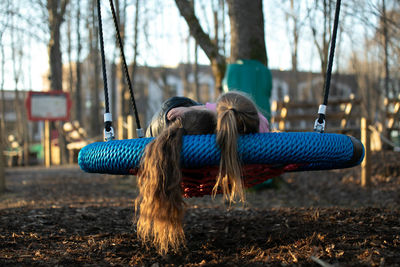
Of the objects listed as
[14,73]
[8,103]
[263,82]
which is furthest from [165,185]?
[8,103]

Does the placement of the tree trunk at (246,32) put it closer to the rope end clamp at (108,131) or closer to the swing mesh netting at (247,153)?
the rope end clamp at (108,131)

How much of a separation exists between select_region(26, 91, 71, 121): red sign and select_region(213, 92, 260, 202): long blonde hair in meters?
10.2

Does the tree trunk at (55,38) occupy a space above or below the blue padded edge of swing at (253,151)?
above

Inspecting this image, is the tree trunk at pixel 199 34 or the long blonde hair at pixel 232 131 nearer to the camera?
the long blonde hair at pixel 232 131

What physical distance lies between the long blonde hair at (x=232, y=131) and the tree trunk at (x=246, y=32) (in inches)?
144

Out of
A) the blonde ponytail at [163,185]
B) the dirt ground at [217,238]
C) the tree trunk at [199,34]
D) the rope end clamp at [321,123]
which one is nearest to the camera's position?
the blonde ponytail at [163,185]

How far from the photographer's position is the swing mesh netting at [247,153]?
194 centimetres

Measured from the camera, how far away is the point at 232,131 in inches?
76.0

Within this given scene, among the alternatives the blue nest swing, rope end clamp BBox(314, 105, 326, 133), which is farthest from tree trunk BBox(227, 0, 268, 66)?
the blue nest swing

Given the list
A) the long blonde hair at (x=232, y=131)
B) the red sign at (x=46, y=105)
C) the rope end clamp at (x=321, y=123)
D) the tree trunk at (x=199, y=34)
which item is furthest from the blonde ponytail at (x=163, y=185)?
the red sign at (x=46, y=105)

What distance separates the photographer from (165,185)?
6.25 ft

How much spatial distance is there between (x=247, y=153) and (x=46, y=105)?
414 inches

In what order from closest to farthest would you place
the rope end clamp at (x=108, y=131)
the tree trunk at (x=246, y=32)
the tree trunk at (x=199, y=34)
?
the rope end clamp at (x=108, y=131) < the tree trunk at (x=199, y=34) < the tree trunk at (x=246, y=32)

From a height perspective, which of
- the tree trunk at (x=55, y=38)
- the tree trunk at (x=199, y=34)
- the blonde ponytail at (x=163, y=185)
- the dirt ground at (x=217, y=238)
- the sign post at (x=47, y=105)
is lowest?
the dirt ground at (x=217, y=238)
